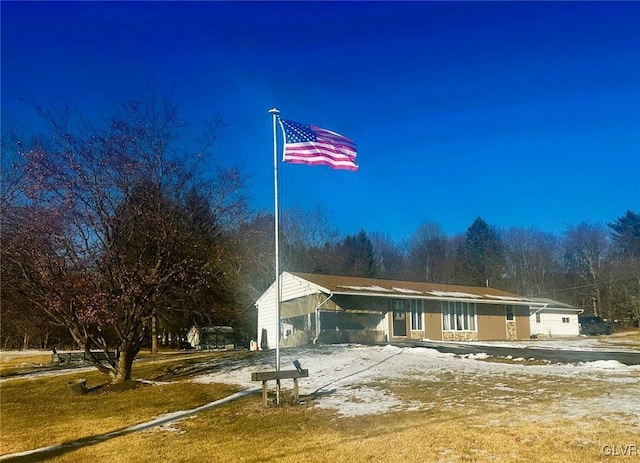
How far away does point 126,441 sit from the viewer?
8.23m

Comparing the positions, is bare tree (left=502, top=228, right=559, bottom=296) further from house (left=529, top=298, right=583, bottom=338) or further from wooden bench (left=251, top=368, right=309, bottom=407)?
wooden bench (left=251, top=368, right=309, bottom=407)

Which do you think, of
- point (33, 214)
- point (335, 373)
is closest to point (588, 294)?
point (335, 373)

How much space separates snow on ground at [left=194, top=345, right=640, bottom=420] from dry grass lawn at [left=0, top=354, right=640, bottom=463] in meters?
0.22

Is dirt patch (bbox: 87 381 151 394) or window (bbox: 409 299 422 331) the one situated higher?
window (bbox: 409 299 422 331)

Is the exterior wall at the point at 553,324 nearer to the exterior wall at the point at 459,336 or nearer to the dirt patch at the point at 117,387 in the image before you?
the exterior wall at the point at 459,336

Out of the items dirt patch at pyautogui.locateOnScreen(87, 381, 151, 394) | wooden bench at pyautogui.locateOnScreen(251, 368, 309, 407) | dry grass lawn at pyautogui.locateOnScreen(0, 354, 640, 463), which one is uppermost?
wooden bench at pyautogui.locateOnScreen(251, 368, 309, 407)

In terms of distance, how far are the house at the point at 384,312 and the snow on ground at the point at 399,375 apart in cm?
656

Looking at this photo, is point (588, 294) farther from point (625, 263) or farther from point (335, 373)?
point (335, 373)

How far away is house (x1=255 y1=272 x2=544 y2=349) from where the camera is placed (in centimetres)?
2534

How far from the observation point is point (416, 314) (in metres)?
27.8

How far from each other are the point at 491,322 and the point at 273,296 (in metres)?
12.5

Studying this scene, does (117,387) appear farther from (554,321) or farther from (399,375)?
(554,321)

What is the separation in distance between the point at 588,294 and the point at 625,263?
5.04m

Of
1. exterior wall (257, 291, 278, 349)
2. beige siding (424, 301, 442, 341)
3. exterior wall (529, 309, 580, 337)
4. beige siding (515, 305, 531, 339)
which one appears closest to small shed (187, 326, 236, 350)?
exterior wall (257, 291, 278, 349)
